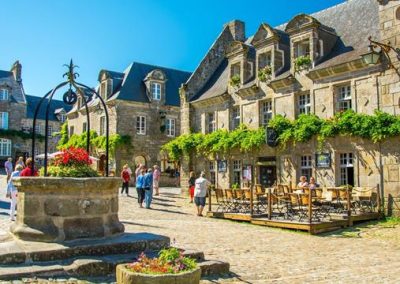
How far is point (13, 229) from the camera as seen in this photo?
7324mm

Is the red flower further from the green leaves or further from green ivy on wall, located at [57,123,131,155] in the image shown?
green ivy on wall, located at [57,123,131,155]

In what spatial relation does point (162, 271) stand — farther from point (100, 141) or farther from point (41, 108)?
point (41, 108)

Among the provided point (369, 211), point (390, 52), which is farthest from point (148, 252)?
point (390, 52)

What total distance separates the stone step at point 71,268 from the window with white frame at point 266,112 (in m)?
14.1

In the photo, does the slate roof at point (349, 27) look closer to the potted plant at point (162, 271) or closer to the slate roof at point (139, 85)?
the potted plant at point (162, 271)

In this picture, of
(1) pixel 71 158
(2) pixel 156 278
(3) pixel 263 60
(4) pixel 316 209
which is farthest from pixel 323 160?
(2) pixel 156 278

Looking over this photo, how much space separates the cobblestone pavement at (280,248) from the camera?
286 inches

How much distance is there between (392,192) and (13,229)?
12553mm

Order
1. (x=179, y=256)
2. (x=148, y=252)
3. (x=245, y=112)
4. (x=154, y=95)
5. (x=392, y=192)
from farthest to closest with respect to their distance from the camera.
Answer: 1. (x=154, y=95)
2. (x=245, y=112)
3. (x=392, y=192)
4. (x=148, y=252)
5. (x=179, y=256)

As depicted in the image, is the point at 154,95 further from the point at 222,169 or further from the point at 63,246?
the point at 63,246

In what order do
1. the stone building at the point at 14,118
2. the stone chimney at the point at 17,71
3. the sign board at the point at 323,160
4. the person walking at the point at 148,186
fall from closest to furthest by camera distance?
the sign board at the point at 323,160, the person walking at the point at 148,186, the stone building at the point at 14,118, the stone chimney at the point at 17,71

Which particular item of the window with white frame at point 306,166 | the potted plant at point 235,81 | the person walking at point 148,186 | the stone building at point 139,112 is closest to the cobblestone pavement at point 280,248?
the person walking at point 148,186

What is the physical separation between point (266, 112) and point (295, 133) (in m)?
2.95

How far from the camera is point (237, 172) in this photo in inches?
842
